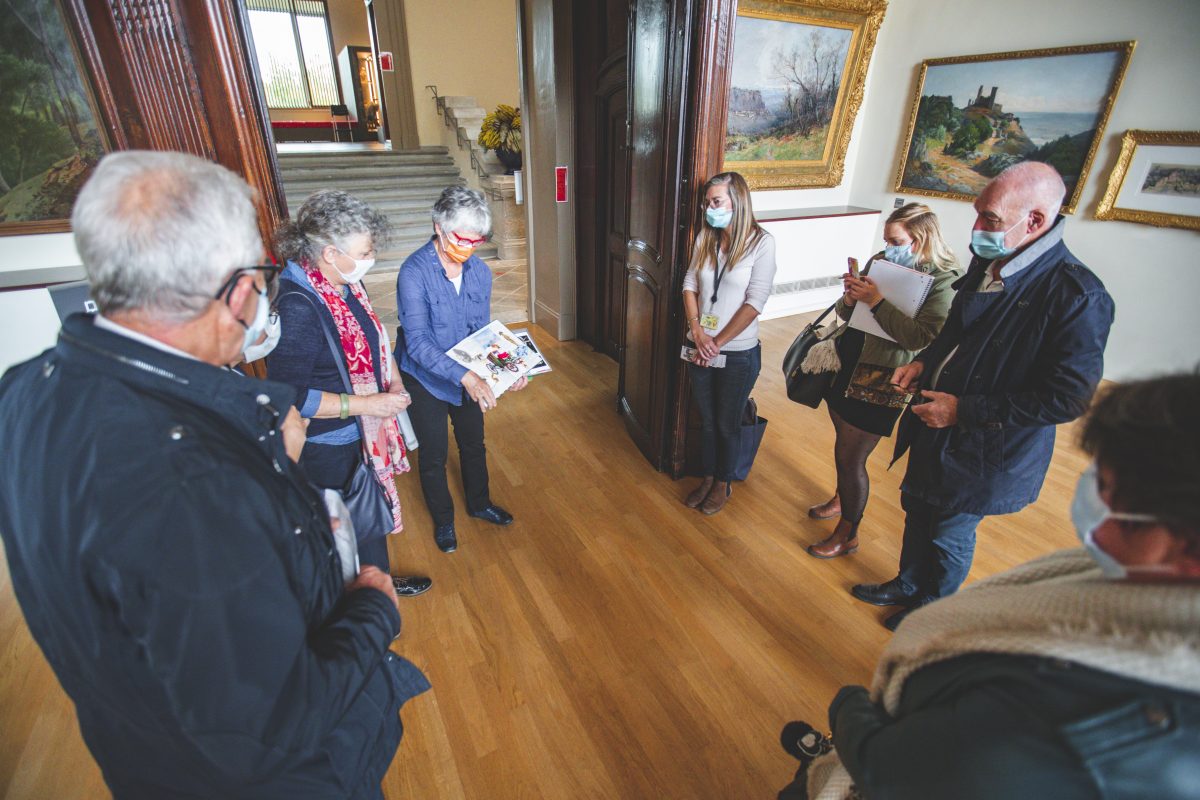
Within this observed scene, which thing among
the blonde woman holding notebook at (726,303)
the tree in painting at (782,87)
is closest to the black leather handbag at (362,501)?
the blonde woman holding notebook at (726,303)

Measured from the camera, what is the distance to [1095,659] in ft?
1.98

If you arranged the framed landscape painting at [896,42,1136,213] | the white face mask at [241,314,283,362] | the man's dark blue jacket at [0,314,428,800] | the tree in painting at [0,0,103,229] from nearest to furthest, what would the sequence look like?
the man's dark blue jacket at [0,314,428,800] → the white face mask at [241,314,283,362] → the tree in painting at [0,0,103,229] → the framed landscape painting at [896,42,1136,213]

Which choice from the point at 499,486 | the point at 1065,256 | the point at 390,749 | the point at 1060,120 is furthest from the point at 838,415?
the point at 1060,120

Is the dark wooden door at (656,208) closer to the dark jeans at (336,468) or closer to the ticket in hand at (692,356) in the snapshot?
the ticket in hand at (692,356)

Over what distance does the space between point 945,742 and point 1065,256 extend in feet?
5.32

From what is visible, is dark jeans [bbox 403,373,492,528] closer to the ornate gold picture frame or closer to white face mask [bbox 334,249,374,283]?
white face mask [bbox 334,249,374,283]

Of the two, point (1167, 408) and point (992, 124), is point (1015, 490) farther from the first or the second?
point (992, 124)

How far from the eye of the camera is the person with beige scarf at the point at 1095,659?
0.58 meters

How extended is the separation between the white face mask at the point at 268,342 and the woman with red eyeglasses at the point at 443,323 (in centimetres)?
59

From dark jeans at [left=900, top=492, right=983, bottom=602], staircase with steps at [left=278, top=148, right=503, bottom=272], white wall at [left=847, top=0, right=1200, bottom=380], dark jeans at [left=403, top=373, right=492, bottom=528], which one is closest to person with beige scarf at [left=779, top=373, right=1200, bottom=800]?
dark jeans at [left=900, top=492, right=983, bottom=602]

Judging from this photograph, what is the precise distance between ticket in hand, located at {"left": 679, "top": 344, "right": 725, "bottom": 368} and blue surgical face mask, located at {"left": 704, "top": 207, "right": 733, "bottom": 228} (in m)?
0.62

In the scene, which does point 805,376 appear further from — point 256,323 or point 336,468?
point 256,323

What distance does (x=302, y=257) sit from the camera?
1767 mm

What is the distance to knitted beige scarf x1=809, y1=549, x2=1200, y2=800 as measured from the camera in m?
0.58
